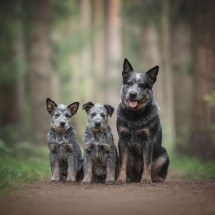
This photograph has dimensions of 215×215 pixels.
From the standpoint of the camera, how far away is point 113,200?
7.94 meters

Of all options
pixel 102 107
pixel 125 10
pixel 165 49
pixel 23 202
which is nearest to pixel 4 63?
pixel 125 10

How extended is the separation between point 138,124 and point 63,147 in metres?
1.44

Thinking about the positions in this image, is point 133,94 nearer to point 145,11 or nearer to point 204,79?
point 204,79

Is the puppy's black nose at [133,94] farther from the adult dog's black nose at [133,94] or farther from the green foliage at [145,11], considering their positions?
the green foliage at [145,11]

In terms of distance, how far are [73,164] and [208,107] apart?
667cm

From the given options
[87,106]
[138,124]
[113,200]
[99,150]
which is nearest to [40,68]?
[87,106]

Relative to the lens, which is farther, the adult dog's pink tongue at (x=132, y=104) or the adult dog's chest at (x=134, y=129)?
the adult dog's chest at (x=134, y=129)

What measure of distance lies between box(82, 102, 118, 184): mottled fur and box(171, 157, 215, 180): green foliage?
208cm

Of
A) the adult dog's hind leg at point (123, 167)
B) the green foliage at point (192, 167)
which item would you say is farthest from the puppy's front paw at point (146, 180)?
the green foliage at point (192, 167)

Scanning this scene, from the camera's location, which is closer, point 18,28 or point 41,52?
point 41,52

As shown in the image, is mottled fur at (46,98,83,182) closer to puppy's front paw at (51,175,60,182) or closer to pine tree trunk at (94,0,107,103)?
puppy's front paw at (51,175,60,182)

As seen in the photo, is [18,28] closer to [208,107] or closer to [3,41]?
[3,41]

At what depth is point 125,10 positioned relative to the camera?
2189 centimetres

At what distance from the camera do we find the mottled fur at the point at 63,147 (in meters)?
10.2
